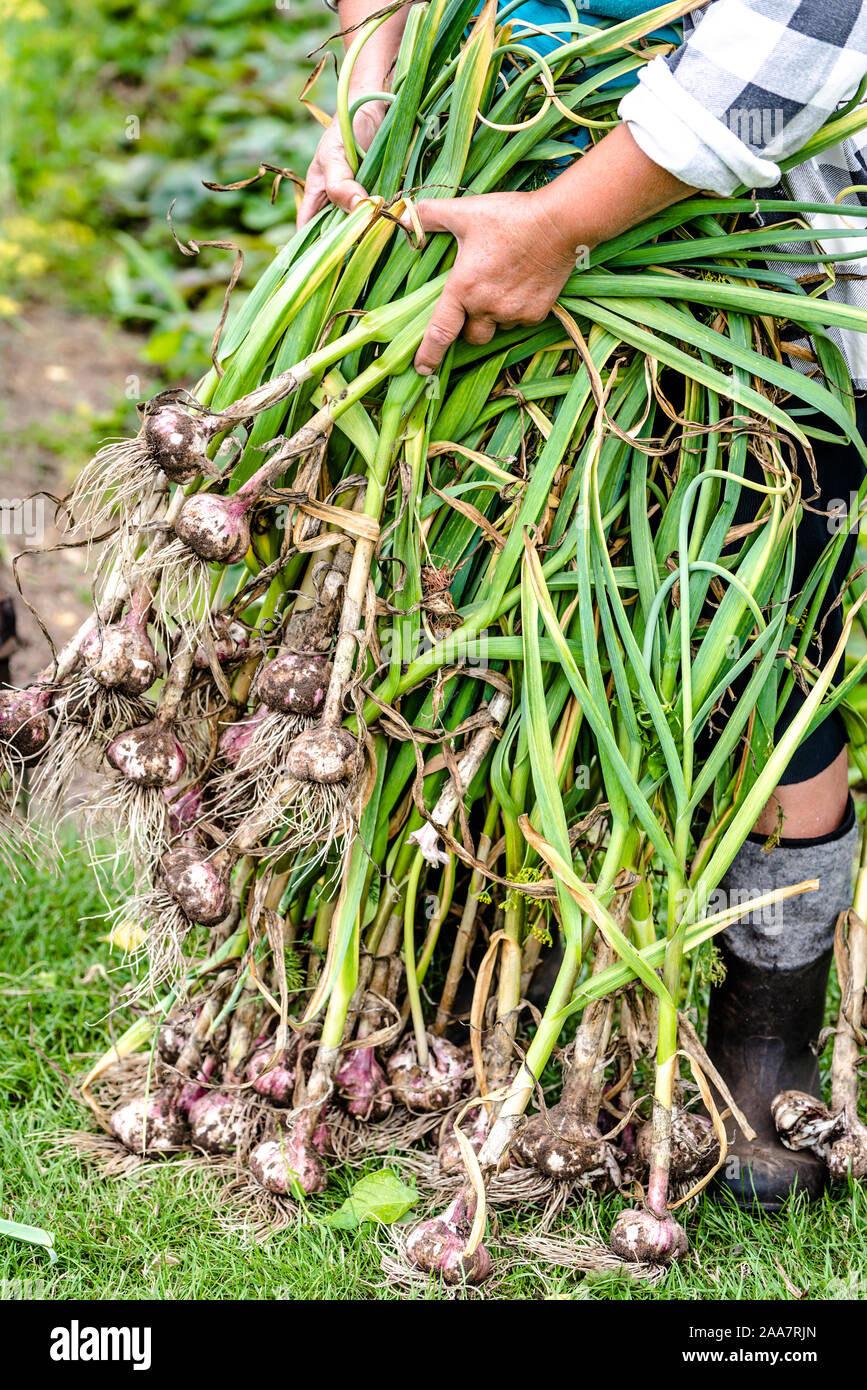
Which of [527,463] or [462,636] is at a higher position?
[527,463]

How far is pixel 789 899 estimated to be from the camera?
52.7 inches

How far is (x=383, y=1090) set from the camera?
137 cm

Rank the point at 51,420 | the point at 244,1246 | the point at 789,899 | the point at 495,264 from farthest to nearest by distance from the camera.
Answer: the point at 51,420, the point at 789,899, the point at 244,1246, the point at 495,264

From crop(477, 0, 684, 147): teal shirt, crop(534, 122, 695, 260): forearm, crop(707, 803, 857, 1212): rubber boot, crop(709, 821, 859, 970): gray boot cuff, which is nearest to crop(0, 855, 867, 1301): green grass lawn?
crop(707, 803, 857, 1212): rubber boot

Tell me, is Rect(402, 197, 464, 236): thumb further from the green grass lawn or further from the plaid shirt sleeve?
the green grass lawn

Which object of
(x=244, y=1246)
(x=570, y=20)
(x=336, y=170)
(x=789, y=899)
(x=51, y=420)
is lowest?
(x=244, y=1246)

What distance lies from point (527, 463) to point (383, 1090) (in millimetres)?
697

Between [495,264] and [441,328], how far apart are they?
8cm

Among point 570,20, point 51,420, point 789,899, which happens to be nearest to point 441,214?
point 570,20

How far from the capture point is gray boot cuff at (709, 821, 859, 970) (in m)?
1.34

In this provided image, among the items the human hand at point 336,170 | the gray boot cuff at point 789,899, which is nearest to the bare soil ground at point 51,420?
the human hand at point 336,170

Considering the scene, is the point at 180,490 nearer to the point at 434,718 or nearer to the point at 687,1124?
the point at 434,718

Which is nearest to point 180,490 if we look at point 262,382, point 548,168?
point 262,382

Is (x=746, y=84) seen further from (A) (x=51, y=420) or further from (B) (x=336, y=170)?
(A) (x=51, y=420)
